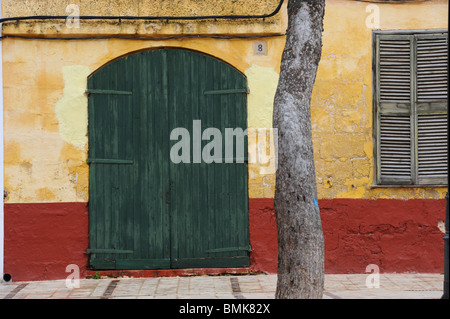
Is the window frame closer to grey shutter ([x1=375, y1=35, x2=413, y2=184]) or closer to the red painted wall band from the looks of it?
grey shutter ([x1=375, y1=35, x2=413, y2=184])

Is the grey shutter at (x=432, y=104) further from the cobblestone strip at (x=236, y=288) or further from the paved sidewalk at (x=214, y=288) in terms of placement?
the cobblestone strip at (x=236, y=288)

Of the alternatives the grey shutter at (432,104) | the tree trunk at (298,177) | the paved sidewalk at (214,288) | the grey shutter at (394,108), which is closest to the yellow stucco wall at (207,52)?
the grey shutter at (394,108)

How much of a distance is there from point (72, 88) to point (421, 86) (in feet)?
15.5

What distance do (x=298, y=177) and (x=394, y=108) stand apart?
3.76m

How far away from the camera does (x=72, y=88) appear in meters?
9.34

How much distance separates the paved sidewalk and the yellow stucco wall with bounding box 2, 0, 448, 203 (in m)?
1.11

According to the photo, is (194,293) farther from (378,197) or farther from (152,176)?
(378,197)

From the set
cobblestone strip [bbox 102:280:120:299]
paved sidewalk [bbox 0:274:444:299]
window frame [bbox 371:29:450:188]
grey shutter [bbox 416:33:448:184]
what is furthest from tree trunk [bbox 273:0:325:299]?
grey shutter [bbox 416:33:448:184]

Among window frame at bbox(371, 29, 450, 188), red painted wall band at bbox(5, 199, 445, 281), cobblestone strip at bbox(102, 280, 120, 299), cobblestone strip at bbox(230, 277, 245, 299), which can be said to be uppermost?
window frame at bbox(371, 29, 450, 188)

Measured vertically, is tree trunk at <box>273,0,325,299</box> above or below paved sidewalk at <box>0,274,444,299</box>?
above

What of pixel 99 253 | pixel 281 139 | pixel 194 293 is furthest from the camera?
pixel 99 253

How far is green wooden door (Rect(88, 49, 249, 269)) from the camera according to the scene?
9266 millimetres

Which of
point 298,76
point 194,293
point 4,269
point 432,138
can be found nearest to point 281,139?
point 298,76

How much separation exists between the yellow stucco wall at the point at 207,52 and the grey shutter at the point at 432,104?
1.00 ft
